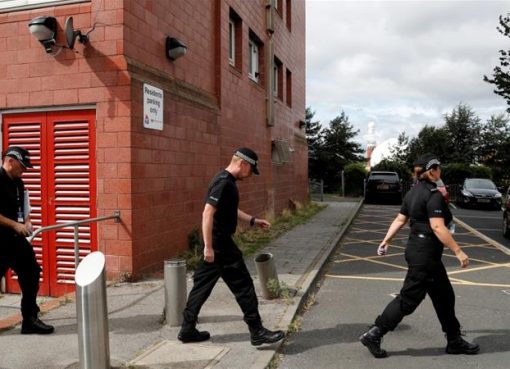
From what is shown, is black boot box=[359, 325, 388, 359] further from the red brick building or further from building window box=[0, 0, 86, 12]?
building window box=[0, 0, 86, 12]

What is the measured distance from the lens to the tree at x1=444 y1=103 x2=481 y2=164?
41844mm

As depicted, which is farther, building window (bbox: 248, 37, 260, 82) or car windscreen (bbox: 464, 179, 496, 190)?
car windscreen (bbox: 464, 179, 496, 190)

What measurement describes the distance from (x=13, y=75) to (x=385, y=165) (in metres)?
29.9

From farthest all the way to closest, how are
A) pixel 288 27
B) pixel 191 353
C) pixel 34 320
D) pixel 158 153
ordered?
pixel 288 27 → pixel 158 153 → pixel 34 320 → pixel 191 353

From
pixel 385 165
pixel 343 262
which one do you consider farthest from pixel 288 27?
pixel 385 165

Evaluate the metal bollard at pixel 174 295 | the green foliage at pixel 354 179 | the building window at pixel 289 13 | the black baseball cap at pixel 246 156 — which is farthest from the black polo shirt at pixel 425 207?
the green foliage at pixel 354 179

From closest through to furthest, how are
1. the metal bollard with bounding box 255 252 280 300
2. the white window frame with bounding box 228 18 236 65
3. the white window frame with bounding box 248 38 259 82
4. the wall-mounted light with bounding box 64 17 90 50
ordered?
the metal bollard with bounding box 255 252 280 300 < the wall-mounted light with bounding box 64 17 90 50 < the white window frame with bounding box 228 18 236 65 < the white window frame with bounding box 248 38 259 82

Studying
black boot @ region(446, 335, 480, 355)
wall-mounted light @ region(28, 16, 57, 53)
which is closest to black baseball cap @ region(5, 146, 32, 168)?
wall-mounted light @ region(28, 16, 57, 53)

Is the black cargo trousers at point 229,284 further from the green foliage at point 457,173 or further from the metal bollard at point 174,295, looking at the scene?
the green foliage at point 457,173

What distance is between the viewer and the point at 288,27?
1891 cm

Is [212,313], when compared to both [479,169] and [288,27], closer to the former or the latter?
[288,27]

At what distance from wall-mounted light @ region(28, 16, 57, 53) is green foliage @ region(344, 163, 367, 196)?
83.8 feet

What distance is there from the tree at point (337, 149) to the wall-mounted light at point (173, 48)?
38.2 metres

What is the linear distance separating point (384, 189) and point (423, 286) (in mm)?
21734
